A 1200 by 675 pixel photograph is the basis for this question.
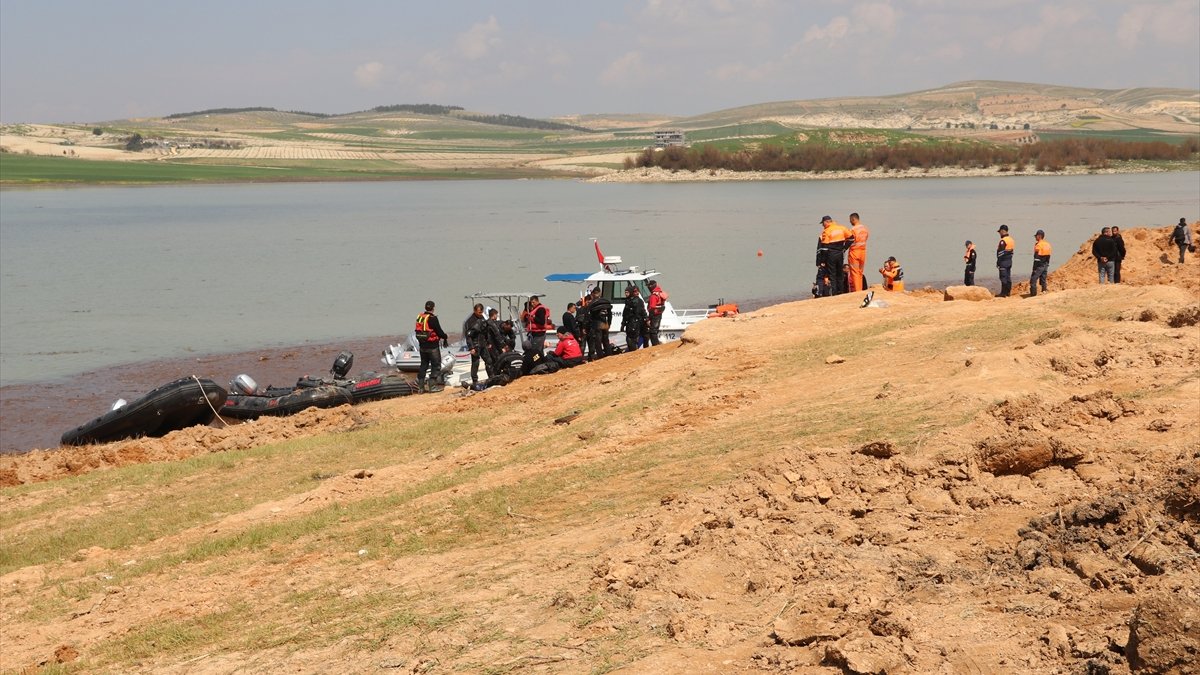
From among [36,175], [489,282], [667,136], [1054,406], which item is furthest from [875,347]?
[667,136]

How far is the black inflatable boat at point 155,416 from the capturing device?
20219 mm

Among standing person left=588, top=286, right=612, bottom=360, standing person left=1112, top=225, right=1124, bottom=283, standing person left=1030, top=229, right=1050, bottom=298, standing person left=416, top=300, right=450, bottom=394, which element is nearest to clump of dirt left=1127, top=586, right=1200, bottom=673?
standing person left=588, top=286, right=612, bottom=360

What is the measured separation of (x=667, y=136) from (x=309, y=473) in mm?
179105

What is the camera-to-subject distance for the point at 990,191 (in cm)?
9350

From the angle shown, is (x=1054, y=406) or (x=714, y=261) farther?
(x=714, y=261)

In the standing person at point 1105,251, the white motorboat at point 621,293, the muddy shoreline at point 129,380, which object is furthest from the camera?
the standing person at point 1105,251

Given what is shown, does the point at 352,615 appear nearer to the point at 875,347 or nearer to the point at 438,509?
the point at 438,509

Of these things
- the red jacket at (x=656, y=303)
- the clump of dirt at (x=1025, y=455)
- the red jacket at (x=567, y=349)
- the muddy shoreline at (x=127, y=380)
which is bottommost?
the muddy shoreline at (x=127, y=380)

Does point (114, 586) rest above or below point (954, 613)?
below

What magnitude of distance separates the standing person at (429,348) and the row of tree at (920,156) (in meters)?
113

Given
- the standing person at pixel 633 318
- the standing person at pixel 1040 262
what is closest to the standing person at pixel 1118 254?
the standing person at pixel 1040 262

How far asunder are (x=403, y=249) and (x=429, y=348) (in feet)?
123

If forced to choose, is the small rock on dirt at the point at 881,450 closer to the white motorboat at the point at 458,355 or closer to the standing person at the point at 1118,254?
the white motorboat at the point at 458,355

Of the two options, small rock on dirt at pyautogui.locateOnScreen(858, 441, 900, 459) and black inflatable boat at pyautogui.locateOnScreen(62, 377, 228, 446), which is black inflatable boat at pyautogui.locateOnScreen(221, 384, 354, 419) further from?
small rock on dirt at pyautogui.locateOnScreen(858, 441, 900, 459)
